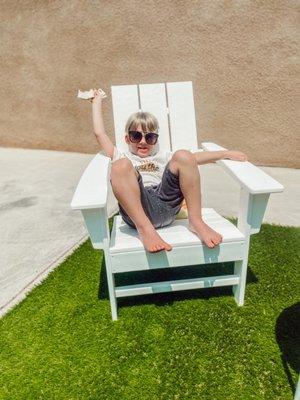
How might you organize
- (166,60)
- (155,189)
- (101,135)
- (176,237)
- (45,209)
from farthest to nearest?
(166,60) < (45,209) < (101,135) < (155,189) < (176,237)

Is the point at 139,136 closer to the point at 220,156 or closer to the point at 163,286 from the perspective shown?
the point at 220,156

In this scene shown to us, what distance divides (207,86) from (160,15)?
45.6 inches

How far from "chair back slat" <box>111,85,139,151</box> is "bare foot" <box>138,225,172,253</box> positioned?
1209mm

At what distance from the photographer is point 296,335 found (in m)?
2.11

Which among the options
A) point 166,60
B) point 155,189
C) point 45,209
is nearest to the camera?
point 155,189

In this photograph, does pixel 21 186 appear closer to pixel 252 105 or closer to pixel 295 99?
pixel 252 105

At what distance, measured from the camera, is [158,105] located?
322 cm

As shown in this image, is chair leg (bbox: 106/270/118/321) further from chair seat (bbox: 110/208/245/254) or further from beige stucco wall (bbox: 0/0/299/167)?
beige stucco wall (bbox: 0/0/299/167)

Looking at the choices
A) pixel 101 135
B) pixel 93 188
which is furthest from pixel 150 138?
pixel 93 188

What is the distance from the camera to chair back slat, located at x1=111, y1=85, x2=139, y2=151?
3.14m

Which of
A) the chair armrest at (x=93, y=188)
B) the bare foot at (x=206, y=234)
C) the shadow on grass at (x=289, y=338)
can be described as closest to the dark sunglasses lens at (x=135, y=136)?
the chair armrest at (x=93, y=188)

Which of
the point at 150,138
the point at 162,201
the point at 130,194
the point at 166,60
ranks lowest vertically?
the point at 162,201

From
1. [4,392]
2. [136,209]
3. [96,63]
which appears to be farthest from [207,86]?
[4,392]

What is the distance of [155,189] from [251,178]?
0.64m
